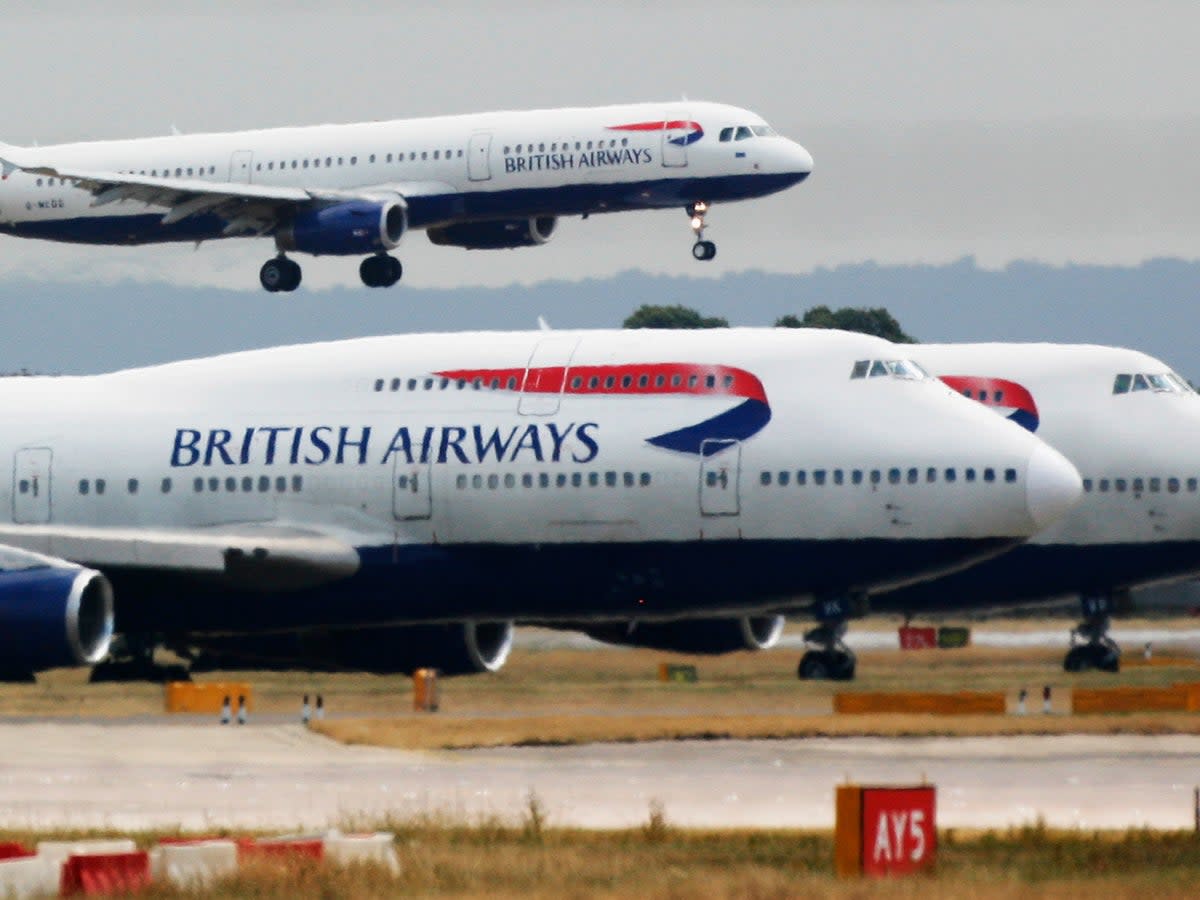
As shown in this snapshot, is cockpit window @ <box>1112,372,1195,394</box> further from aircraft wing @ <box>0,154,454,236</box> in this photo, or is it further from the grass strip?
aircraft wing @ <box>0,154,454,236</box>

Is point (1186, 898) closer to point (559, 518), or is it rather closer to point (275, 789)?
point (275, 789)

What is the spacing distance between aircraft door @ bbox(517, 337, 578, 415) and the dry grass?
55.2ft

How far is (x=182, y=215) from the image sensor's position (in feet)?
275

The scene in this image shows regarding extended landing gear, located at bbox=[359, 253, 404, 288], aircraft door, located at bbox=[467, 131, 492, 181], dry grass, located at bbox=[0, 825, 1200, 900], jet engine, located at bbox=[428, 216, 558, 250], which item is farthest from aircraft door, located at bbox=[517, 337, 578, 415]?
extended landing gear, located at bbox=[359, 253, 404, 288]

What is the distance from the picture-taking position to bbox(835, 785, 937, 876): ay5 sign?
23.5 m

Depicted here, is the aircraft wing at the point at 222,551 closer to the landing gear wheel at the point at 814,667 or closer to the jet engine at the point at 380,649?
the jet engine at the point at 380,649

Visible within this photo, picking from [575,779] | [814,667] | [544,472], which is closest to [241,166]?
[814,667]

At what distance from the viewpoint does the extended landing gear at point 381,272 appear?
84875 mm

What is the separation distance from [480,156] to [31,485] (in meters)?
33.7

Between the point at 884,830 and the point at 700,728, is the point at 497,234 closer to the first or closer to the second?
the point at 700,728

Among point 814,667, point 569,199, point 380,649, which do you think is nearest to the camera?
point 380,649

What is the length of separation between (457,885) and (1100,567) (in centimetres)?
3283

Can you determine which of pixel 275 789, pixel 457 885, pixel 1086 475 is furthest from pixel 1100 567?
pixel 457 885

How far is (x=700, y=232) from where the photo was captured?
79062 millimetres
